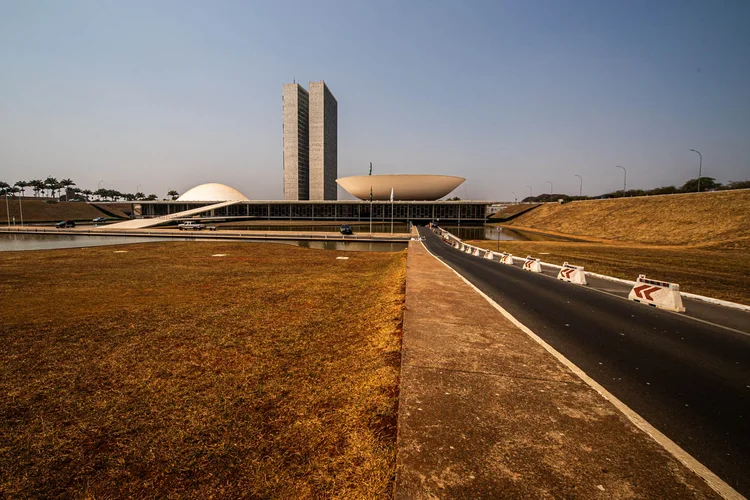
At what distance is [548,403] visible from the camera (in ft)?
17.2

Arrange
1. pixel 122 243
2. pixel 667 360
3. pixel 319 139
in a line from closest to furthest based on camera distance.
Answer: pixel 667 360
pixel 122 243
pixel 319 139

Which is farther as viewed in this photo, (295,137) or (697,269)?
(295,137)

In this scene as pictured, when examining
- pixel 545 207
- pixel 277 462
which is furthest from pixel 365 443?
pixel 545 207

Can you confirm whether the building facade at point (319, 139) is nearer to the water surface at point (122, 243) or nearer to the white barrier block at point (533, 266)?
Result: the water surface at point (122, 243)

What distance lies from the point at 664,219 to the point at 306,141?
149m

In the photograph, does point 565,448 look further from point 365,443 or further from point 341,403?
point 341,403

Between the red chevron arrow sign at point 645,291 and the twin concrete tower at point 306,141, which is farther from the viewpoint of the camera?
the twin concrete tower at point 306,141

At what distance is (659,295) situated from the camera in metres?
12.4

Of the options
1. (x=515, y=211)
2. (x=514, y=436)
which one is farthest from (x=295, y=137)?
(x=514, y=436)

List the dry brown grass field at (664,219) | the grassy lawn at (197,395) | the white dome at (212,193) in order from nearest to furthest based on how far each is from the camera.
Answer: the grassy lawn at (197,395) < the dry brown grass field at (664,219) < the white dome at (212,193)

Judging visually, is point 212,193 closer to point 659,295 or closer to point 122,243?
point 122,243

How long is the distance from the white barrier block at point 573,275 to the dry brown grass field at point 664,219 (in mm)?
36890

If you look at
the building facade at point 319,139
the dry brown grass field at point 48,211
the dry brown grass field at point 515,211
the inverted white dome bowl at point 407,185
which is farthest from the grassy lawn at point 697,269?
the building facade at point 319,139

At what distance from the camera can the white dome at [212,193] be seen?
5974 inches
